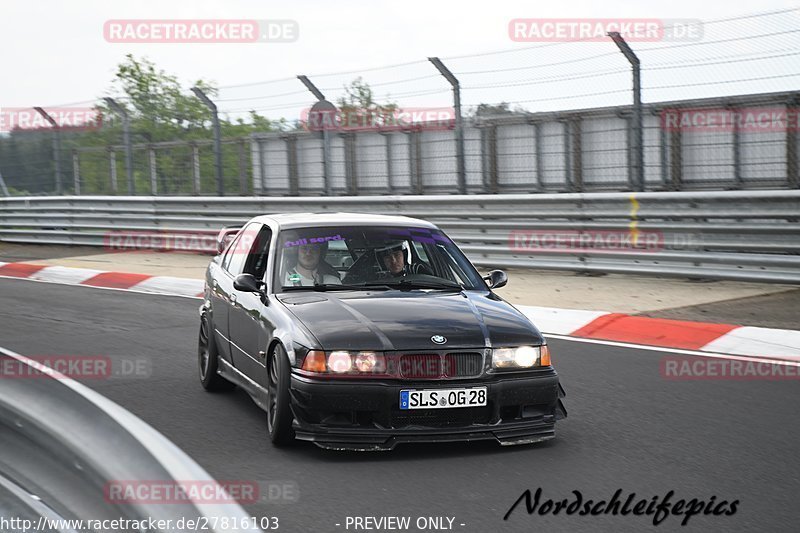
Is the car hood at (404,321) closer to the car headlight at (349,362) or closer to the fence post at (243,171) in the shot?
the car headlight at (349,362)

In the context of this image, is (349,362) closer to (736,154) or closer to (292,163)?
(736,154)

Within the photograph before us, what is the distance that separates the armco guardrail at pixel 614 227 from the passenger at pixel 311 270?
22.3 ft

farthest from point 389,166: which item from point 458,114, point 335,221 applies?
point 335,221

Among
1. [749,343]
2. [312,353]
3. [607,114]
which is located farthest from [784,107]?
[312,353]

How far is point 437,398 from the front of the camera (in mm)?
5797

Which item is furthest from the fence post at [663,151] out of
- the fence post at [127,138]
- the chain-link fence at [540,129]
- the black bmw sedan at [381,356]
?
the fence post at [127,138]

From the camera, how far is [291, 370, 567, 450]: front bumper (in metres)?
5.78

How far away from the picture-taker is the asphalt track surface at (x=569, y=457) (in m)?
4.92

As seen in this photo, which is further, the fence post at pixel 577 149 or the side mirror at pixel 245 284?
the fence post at pixel 577 149

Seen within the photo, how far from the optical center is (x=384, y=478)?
5504mm

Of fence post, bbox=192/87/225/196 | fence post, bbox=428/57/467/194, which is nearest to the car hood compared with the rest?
fence post, bbox=428/57/467/194

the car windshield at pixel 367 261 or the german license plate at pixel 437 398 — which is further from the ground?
the car windshield at pixel 367 261

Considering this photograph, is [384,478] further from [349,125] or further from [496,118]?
[349,125]

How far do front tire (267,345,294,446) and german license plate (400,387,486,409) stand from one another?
0.66 metres
